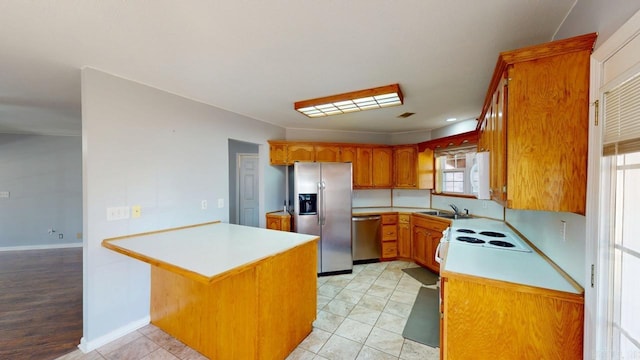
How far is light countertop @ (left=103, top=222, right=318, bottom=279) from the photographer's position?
1523mm

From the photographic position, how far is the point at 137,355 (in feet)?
6.47

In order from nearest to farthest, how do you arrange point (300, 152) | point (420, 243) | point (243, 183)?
point (420, 243) < point (300, 152) < point (243, 183)

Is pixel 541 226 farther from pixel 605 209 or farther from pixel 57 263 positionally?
pixel 57 263

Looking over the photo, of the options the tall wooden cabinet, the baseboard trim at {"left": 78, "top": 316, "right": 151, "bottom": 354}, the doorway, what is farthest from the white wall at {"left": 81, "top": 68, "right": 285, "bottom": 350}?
the tall wooden cabinet

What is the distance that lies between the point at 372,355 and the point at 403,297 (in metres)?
1.16

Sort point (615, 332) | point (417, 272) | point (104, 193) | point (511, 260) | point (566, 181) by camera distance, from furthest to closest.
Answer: point (417, 272), point (104, 193), point (511, 260), point (566, 181), point (615, 332)

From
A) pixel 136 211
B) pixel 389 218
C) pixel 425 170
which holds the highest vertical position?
pixel 425 170

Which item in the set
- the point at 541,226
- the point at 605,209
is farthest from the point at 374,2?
the point at 541,226

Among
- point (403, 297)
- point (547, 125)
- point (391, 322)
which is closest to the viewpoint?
point (547, 125)

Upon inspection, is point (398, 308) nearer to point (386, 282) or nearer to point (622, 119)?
point (386, 282)

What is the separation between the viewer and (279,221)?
3826 mm

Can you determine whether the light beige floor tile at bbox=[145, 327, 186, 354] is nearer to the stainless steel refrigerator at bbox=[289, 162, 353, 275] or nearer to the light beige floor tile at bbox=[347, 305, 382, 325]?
the light beige floor tile at bbox=[347, 305, 382, 325]

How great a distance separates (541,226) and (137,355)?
135 inches

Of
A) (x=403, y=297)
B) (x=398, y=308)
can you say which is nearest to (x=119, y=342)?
(x=398, y=308)
